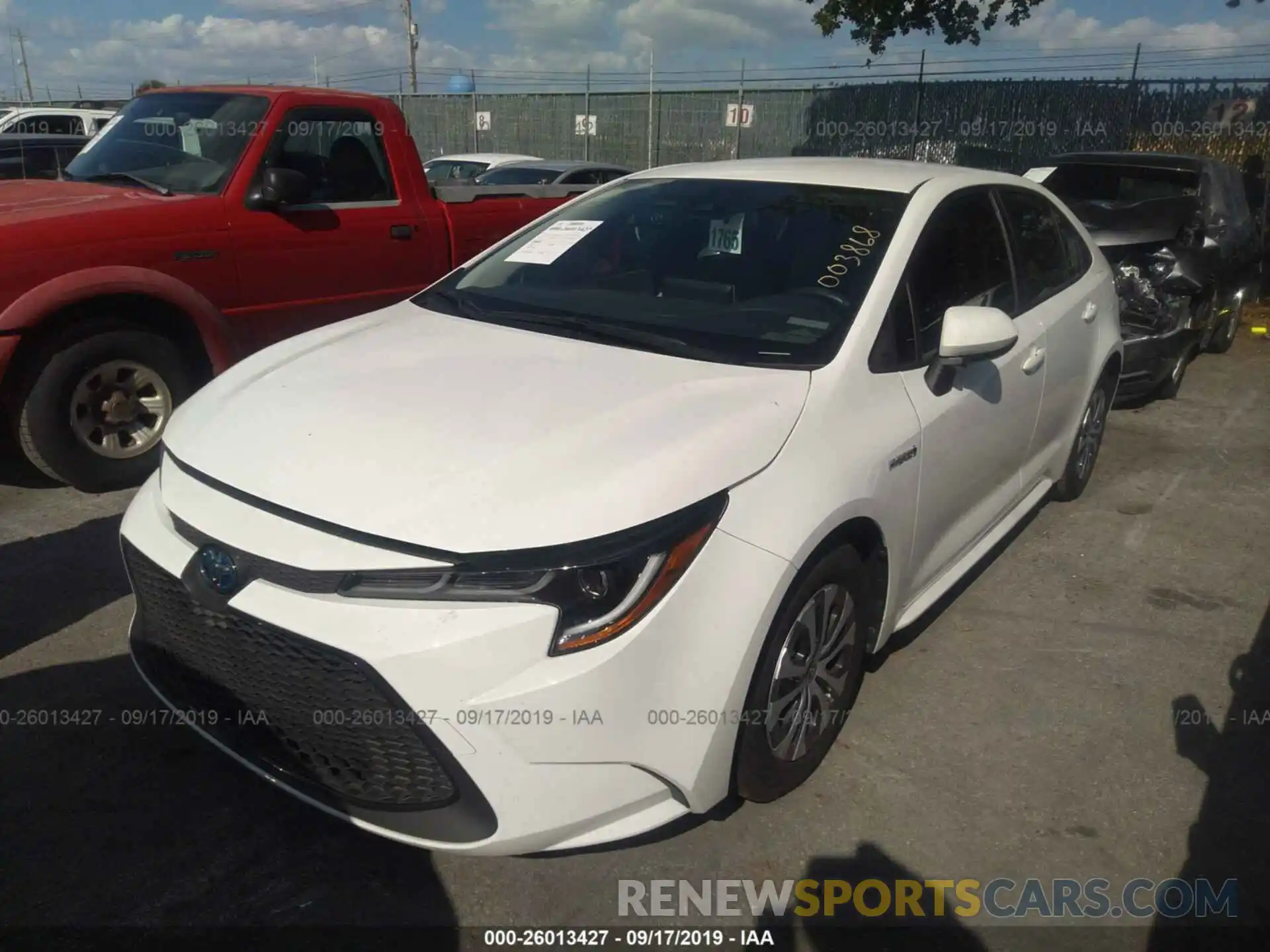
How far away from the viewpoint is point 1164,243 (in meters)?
7.07

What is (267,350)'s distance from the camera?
3197mm

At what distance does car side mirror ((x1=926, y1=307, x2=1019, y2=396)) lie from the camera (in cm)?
292

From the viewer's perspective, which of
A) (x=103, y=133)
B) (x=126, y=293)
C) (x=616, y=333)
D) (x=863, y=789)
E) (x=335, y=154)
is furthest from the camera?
(x=103, y=133)

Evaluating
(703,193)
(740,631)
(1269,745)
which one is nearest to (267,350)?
(703,193)

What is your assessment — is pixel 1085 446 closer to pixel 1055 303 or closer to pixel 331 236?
pixel 1055 303

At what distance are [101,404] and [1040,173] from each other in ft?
23.2

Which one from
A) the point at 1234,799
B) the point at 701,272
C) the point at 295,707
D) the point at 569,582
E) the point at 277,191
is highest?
the point at 277,191

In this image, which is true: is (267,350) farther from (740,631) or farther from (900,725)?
(900,725)

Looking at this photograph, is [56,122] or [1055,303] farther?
[56,122]

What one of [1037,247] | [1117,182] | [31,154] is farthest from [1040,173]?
[31,154]

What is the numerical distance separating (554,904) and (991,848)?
1175 mm

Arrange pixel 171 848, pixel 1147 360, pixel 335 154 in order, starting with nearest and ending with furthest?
pixel 171 848
pixel 335 154
pixel 1147 360

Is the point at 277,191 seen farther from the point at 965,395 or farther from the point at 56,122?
the point at 56,122

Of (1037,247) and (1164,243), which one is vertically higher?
(1037,247)
